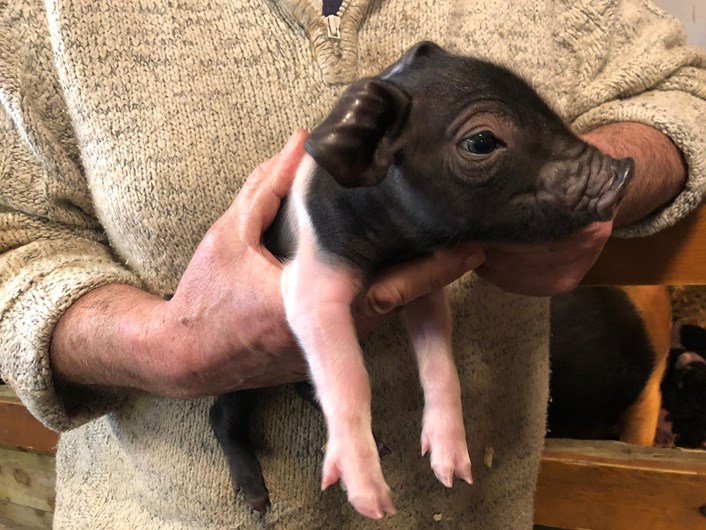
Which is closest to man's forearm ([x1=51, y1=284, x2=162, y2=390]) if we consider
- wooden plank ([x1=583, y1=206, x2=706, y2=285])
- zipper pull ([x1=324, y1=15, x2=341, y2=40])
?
zipper pull ([x1=324, y1=15, x2=341, y2=40])

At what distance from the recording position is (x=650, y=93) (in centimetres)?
105

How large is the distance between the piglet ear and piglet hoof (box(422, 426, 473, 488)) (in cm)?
32

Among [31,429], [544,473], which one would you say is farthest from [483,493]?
[31,429]

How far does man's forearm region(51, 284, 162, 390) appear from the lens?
0.86 meters

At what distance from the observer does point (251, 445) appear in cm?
95

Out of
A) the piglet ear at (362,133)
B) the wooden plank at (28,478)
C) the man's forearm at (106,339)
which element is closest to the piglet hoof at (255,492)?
the man's forearm at (106,339)

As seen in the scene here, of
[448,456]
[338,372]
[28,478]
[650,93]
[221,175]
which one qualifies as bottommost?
[28,478]

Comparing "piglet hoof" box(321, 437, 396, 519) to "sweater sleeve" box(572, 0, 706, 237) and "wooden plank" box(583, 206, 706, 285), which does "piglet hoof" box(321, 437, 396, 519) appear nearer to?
"sweater sleeve" box(572, 0, 706, 237)

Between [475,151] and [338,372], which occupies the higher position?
[475,151]

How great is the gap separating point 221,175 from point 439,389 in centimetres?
38

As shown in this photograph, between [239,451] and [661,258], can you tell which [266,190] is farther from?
[661,258]

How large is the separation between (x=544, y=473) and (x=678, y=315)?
69 cm

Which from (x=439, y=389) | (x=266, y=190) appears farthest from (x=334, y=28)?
(x=439, y=389)

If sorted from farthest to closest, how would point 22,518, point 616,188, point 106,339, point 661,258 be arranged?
point 22,518 → point 661,258 → point 106,339 → point 616,188
